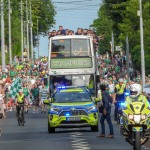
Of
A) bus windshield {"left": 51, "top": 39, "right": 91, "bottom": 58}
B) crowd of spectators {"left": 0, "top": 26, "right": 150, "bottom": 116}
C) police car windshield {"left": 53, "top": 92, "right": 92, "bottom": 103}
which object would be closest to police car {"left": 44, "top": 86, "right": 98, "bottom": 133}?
police car windshield {"left": 53, "top": 92, "right": 92, "bottom": 103}

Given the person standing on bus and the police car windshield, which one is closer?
the police car windshield

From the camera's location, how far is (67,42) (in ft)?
167

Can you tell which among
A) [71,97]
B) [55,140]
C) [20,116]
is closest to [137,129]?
[55,140]

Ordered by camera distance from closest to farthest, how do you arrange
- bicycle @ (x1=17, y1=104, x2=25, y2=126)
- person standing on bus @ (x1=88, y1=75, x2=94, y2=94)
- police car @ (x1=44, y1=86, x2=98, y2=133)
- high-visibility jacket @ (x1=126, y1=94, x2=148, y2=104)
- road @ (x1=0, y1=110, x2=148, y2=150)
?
high-visibility jacket @ (x1=126, y1=94, x2=148, y2=104), road @ (x1=0, y1=110, x2=148, y2=150), police car @ (x1=44, y1=86, x2=98, y2=133), bicycle @ (x1=17, y1=104, x2=25, y2=126), person standing on bus @ (x1=88, y1=75, x2=94, y2=94)

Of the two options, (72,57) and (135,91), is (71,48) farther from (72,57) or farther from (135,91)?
(135,91)

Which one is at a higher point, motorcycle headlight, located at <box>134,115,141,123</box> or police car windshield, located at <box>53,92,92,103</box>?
motorcycle headlight, located at <box>134,115,141,123</box>

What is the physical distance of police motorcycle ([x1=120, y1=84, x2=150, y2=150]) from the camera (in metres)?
25.0

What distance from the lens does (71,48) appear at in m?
50.5

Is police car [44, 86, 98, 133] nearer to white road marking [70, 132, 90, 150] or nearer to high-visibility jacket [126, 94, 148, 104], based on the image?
white road marking [70, 132, 90, 150]

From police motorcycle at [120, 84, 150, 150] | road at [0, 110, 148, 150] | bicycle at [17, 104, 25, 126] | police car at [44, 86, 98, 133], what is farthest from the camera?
bicycle at [17, 104, 25, 126]

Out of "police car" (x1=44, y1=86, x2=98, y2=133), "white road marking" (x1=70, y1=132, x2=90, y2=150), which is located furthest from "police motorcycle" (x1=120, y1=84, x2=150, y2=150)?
"police car" (x1=44, y1=86, x2=98, y2=133)

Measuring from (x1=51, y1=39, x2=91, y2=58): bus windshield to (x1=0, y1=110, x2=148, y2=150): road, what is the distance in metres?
8.67

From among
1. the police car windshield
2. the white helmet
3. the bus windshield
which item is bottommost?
the police car windshield

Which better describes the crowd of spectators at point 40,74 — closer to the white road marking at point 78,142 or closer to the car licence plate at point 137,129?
the white road marking at point 78,142
